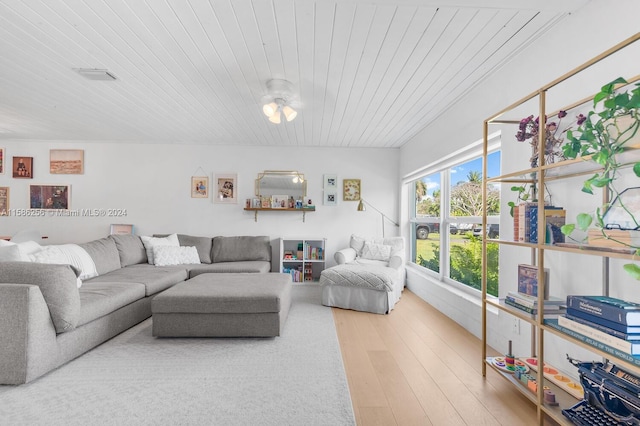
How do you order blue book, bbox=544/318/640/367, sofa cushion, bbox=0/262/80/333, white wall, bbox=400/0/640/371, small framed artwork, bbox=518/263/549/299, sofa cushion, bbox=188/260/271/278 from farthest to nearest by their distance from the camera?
sofa cushion, bbox=188/260/271/278 → sofa cushion, bbox=0/262/80/333 → small framed artwork, bbox=518/263/549/299 → white wall, bbox=400/0/640/371 → blue book, bbox=544/318/640/367

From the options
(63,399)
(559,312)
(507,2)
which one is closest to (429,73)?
(507,2)

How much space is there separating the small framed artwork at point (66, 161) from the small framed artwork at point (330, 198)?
13.6ft

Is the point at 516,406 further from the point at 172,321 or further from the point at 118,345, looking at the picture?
the point at 118,345

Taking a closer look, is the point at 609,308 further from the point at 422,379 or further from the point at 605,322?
the point at 422,379

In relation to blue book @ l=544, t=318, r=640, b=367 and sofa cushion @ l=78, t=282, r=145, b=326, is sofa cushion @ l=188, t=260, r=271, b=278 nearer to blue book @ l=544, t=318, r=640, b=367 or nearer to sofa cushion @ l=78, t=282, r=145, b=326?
sofa cushion @ l=78, t=282, r=145, b=326

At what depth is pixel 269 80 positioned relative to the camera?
2799mm

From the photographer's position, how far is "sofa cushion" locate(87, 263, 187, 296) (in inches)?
129

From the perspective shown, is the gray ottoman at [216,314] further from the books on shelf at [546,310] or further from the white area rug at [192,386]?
the books on shelf at [546,310]

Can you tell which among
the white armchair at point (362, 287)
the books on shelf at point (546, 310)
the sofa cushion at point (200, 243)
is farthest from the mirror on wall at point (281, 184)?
the books on shelf at point (546, 310)

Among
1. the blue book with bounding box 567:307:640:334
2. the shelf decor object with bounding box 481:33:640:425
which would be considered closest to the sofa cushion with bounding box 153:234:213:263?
the shelf decor object with bounding box 481:33:640:425

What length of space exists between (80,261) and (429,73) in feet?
13.1

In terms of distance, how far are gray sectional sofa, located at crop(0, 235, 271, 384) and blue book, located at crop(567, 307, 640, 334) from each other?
3.03m

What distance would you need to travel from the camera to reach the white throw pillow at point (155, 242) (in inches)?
176

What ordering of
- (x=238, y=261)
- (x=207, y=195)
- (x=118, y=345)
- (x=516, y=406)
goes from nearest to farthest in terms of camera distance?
(x=516, y=406), (x=118, y=345), (x=238, y=261), (x=207, y=195)
